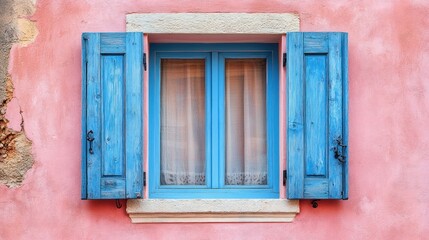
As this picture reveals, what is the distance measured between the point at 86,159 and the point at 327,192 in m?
1.92

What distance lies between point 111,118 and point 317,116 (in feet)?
5.38

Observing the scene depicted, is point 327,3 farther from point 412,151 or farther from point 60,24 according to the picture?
point 60,24

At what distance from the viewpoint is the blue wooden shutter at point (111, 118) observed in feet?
16.9

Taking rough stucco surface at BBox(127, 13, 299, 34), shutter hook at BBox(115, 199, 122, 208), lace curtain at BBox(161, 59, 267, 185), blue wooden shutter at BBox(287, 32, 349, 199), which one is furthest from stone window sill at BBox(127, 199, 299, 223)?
rough stucco surface at BBox(127, 13, 299, 34)

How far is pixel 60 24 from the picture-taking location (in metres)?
5.34

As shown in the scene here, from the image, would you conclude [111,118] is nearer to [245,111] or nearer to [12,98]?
[12,98]

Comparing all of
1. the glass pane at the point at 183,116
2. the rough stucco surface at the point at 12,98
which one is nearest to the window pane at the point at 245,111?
the glass pane at the point at 183,116

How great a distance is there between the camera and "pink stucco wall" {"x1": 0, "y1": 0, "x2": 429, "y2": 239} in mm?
5301

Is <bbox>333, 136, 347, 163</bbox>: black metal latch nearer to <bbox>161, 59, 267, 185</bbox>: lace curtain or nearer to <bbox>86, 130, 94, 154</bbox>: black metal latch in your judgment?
<bbox>161, 59, 267, 185</bbox>: lace curtain

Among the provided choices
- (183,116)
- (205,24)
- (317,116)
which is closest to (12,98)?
(183,116)

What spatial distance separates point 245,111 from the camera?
559 centimetres

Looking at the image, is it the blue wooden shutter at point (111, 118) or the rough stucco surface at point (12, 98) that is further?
the rough stucco surface at point (12, 98)

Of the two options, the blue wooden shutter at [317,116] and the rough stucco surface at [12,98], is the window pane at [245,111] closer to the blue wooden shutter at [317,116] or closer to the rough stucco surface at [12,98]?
the blue wooden shutter at [317,116]

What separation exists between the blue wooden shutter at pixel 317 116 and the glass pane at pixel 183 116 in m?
0.81
